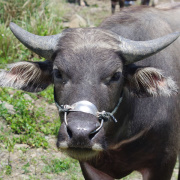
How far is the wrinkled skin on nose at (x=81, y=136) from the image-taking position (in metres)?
2.64

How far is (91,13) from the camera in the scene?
12.3 m

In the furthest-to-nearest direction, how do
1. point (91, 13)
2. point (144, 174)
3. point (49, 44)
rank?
1. point (91, 13)
2. point (144, 174)
3. point (49, 44)

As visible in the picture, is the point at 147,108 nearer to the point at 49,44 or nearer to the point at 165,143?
the point at 165,143

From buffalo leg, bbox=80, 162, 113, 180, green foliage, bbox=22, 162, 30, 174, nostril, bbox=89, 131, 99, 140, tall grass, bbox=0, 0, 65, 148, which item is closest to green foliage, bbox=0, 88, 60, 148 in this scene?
tall grass, bbox=0, 0, 65, 148

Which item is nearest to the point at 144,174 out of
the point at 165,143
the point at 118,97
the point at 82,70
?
the point at 165,143

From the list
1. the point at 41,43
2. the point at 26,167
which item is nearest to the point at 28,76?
the point at 41,43

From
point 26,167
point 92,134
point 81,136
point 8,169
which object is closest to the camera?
point 81,136

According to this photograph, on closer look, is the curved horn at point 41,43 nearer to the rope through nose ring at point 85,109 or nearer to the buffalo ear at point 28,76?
the buffalo ear at point 28,76

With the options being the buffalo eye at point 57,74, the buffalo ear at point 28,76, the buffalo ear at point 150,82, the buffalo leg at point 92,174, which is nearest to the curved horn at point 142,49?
the buffalo ear at point 150,82

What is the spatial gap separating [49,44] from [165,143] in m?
1.50

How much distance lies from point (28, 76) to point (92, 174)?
144 cm

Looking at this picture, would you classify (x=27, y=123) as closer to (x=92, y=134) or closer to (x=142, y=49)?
(x=142, y=49)

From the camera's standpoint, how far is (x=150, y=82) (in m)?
3.38

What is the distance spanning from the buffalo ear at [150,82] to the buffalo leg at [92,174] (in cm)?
115
